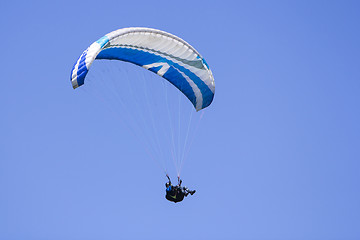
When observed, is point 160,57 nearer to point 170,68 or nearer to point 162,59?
point 162,59

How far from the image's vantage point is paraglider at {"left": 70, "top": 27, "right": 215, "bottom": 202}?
25984mm

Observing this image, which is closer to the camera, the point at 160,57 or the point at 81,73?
the point at 81,73

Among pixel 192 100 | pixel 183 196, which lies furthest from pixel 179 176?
pixel 192 100

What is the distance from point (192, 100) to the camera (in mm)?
31016

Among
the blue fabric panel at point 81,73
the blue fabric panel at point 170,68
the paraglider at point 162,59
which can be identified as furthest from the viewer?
the blue fabric panel at point 170,68

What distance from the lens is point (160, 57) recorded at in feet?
95.5

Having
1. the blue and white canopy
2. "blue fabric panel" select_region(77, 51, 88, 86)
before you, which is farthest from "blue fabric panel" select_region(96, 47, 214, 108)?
"blue fabric panel" select_region(77, 51, 88, 86)

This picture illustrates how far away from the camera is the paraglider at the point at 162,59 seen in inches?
1023

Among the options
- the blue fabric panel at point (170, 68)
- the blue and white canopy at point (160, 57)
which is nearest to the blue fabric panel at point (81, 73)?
the blue and white canopy at point (160, 57)

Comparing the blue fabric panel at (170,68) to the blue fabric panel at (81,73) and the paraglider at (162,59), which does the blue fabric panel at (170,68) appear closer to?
the paraglider at (162,59)

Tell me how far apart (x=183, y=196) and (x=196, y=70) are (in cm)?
429

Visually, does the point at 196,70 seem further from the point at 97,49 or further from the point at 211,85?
the point at 97,49

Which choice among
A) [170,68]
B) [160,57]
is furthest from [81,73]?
[170,68]

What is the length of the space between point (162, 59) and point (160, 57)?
151 mm
